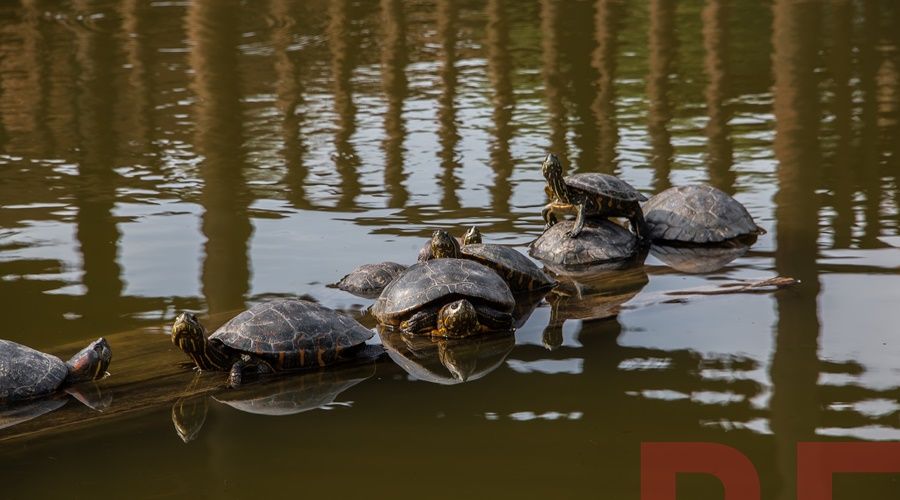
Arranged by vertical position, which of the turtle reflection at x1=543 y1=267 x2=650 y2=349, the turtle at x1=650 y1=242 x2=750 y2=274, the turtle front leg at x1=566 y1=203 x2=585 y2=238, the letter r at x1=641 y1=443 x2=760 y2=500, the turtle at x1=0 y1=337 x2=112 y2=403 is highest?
the turtle front leg at x1=566 y1=203 x2=585 y2=238

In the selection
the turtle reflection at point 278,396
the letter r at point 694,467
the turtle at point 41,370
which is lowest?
the letter r at point 694,467

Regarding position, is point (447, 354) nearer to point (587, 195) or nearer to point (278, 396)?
point (278, 396)

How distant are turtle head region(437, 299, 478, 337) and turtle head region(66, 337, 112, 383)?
1764 mm

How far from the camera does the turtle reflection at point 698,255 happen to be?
7608 mm

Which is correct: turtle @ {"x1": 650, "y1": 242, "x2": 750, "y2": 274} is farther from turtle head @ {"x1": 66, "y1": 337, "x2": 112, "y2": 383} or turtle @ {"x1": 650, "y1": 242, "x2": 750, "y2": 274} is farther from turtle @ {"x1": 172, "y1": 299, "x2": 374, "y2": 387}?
turtle head @ {"x1": 66, "y1": 337, "x2": 112, "y2": 383}

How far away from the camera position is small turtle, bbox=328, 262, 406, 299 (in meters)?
7.09

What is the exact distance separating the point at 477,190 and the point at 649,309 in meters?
3.05

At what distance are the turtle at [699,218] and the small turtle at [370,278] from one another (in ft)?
6.71

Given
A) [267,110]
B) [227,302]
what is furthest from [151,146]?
[227,302]

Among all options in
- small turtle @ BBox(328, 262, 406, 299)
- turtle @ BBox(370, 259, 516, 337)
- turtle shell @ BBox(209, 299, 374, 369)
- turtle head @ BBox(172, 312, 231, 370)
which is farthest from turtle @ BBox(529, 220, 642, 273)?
turtle head @ BBox(172, 312, 231, 370)

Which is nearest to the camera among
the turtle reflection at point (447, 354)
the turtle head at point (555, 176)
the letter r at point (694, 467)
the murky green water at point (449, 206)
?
the letter r at point (694, 467)

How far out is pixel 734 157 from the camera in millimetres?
10352

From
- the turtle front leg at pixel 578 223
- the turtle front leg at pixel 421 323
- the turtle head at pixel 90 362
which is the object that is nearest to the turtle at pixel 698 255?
the turtle front leg at pixel 578 223

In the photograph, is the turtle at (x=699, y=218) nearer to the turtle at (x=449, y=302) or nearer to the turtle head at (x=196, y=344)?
the turtle at (x=449, y=302)
